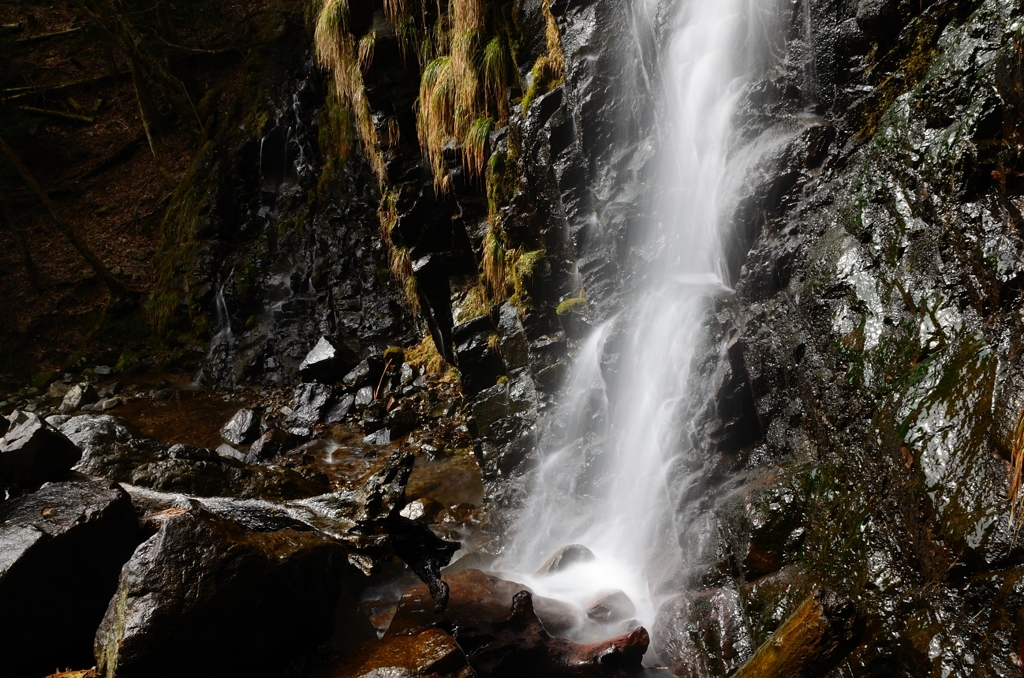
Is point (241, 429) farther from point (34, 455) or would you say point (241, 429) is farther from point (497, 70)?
point (497, 70)

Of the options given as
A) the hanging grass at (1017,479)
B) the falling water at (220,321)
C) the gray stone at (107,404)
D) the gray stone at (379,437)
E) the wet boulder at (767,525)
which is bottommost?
the hanging grass at (1017,479)

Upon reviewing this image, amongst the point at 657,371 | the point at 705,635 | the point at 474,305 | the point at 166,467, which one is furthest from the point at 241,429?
the point at 705,635

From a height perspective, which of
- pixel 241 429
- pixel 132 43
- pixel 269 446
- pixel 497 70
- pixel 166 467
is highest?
pixel 132 43

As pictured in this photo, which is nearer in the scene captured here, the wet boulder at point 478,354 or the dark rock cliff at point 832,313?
the dark rock cliff at point 832,313

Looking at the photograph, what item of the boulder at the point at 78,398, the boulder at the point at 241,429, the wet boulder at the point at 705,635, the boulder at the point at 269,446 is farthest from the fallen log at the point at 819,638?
the boulder at the point at 78,398

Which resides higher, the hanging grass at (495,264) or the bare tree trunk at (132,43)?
the bare tree trunk at (132,43)

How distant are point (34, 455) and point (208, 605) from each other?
80.7 inches

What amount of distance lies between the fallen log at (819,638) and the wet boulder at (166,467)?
184 inches

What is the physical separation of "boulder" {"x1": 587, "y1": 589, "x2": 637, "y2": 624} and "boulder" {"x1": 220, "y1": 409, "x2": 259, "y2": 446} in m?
6.77

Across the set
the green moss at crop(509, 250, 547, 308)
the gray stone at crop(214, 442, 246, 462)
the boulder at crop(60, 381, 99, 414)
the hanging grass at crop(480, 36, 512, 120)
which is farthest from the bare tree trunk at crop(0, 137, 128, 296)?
the green moss at crop(509, 250, 547, 308)

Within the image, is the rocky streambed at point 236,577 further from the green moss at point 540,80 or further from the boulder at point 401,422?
the green moss at point 540,80

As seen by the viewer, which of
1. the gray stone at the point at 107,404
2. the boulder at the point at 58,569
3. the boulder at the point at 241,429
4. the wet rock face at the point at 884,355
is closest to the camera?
the wet rock face at the point at 884,355

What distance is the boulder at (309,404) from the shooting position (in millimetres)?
9802

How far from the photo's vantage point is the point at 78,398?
12391mm
